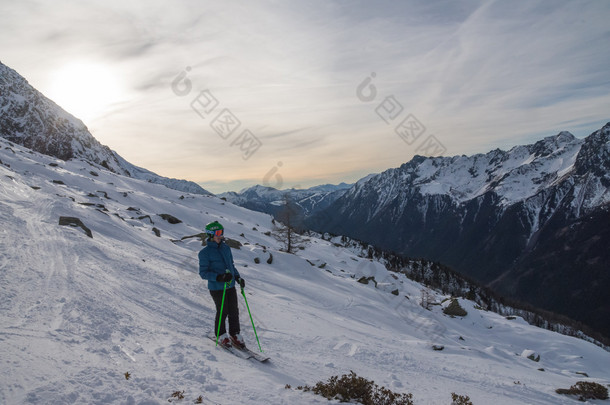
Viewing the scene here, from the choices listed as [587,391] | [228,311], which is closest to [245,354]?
[228,311]

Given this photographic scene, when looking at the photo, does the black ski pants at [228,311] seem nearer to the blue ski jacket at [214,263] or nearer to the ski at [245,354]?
the blue ski jacket at [214,263]

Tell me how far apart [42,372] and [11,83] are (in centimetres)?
19790

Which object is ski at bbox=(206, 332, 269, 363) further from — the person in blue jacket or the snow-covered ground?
the snow-covered ground

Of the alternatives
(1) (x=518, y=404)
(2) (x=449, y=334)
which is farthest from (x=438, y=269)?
(1) (x=518, y=404)

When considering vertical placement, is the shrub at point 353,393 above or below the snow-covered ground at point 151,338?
above

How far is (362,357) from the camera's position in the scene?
9883mm

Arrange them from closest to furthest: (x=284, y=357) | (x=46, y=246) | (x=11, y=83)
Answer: (x=284, y=357), (x=46, y=246), (x=11, y=83)

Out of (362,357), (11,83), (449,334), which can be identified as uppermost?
(11,83)

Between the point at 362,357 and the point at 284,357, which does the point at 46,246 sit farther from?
the point at 362,357

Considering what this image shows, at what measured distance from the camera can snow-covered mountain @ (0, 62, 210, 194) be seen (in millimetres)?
130250

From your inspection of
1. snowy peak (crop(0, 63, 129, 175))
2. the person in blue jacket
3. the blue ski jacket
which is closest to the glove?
the person in blue jacket

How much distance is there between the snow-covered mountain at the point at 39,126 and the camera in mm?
130250

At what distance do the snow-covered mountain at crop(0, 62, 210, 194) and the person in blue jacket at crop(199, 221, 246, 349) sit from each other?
135177 mm

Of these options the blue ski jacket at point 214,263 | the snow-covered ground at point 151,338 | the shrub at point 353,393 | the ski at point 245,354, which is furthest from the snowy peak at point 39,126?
the shrub at point 353,393
